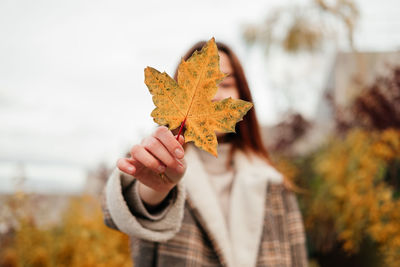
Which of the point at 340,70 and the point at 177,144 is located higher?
the point at 340,70

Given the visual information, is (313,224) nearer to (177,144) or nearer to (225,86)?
(225,86)

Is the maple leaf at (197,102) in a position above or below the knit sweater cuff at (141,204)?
above

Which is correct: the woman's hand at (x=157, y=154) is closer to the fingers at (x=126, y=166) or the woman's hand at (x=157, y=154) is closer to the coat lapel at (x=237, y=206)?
the fingers at (x=126, y=166)

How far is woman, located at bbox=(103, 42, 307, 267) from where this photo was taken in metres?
0.86

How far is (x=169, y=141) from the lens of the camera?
0.57 m

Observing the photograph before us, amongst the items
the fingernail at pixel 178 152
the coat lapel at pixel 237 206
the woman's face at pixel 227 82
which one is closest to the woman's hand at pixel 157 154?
the fingernail at pixel 178 152

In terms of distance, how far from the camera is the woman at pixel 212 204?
0.86 metres

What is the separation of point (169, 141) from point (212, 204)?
757mm

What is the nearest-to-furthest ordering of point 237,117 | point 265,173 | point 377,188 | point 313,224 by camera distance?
1. point 237,117
2. point 265,173
3. point 377,188
4. point 313,224

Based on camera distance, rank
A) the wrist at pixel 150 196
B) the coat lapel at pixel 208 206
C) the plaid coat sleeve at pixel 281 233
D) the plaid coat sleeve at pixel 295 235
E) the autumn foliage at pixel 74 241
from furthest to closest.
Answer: the autumn foliage at pixel 74 241
the plaid coat sleeve at pixel 295 235
the plaid coat sleeve at pixel 281 233
the coat lapel at pixel 208 206
the wrist at pixel 150 196

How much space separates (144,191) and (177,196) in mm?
100

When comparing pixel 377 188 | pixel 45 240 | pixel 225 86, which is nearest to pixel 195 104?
pixel 225 86

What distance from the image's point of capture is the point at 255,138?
5.56 feet

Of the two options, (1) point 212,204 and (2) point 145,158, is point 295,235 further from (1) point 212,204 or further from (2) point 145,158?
(2) point 145,158
